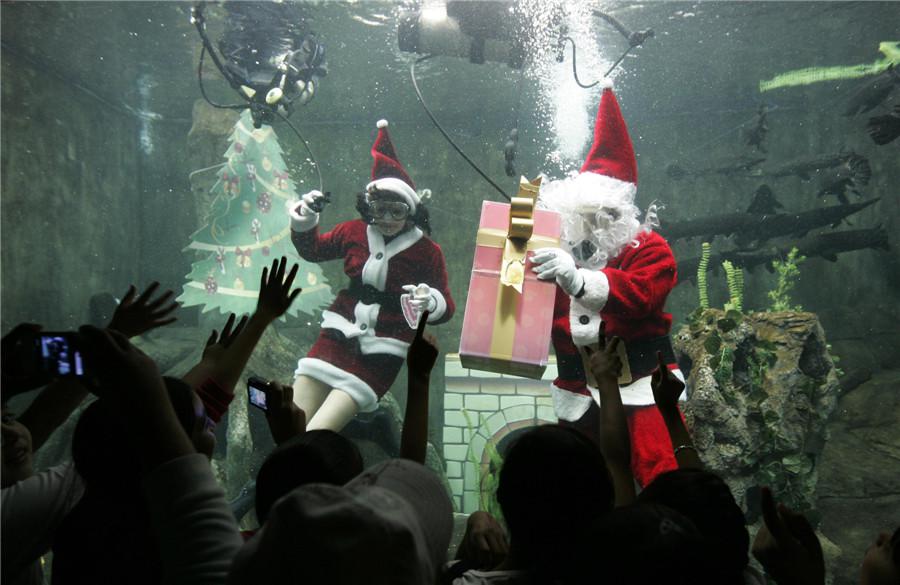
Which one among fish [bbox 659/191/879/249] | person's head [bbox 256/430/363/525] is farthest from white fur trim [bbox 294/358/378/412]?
fish [bbox 659/191/879/249]

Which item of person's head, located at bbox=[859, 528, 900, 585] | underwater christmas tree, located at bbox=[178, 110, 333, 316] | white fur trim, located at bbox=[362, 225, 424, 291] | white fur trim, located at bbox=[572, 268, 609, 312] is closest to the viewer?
person's head, located at bbox=[859, 528, 900, 585]

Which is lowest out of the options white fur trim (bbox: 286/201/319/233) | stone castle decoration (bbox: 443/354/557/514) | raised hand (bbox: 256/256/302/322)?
stone castle decoration (bbox: 443/354/557/514)

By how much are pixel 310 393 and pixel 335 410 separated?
8.8 inches

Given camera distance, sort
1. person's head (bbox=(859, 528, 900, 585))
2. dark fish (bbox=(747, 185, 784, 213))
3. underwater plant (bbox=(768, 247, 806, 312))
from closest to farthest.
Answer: person's head (bbox=(859, 528, 900, 585))
underwater plant (bbox=(768, 247, 806, 312))
dark fish (bbox=(747, 185, 784, 213))

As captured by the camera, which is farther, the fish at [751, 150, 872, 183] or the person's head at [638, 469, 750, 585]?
the fish at [751, 150, 872, 183]

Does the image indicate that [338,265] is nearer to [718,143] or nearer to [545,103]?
[545,103]

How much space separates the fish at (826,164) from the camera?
7312 mm

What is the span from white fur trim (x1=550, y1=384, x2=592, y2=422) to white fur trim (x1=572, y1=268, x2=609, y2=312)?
567 millimetres

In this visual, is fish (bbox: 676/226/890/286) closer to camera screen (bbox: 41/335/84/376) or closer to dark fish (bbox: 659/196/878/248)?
dark fish (bbox: 659/196/878/248)

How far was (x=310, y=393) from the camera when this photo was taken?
Answer: 4.17 m

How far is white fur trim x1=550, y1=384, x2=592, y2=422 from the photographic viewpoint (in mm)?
3361

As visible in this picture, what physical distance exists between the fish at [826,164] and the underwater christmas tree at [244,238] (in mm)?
6606

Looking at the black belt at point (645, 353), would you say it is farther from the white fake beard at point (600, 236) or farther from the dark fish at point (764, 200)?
the dark fish at point (764, 200)

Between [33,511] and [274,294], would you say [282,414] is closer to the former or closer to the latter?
[274,294]
